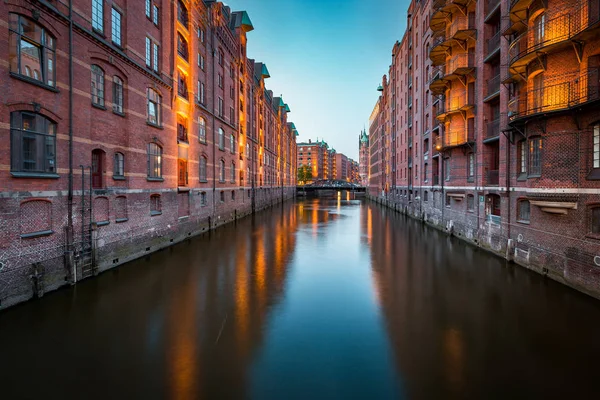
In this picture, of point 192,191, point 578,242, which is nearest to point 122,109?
point 192,191

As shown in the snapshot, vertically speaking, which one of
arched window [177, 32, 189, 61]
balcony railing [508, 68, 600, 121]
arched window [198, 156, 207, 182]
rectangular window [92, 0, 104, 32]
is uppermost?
arched window [177, 32, 189, 61]

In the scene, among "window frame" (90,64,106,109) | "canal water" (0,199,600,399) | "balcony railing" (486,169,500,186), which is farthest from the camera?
"balcony railing" (486,169,500,186)

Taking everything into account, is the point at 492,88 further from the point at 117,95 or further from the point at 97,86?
the point at 97,86

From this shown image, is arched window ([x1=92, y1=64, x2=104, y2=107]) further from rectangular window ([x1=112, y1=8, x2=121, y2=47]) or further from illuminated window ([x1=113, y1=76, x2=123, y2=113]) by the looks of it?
rectangular window ([x1=112, y1=8, x2=121, y2=47])

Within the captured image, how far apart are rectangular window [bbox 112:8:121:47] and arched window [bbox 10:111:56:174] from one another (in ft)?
19.8

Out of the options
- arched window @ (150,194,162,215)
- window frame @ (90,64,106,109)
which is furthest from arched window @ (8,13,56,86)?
arched window @ (150,194,162,215)

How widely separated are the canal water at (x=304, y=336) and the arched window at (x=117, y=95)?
7395 millimetres

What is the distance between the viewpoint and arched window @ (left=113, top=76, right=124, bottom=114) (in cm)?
1476

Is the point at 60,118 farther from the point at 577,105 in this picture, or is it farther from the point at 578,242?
the point at 578,242

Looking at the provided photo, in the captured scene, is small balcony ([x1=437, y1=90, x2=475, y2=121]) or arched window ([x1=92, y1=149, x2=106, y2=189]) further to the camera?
small balcony ([x1=437, y1=90, x2=475, y2=121])

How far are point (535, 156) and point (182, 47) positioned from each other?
21.8 m

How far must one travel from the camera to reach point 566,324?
27.8 ft

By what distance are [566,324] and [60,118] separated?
55.6 feet

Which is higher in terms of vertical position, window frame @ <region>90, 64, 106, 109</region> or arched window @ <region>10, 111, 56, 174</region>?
window frame @ <region>90, 64, 106, 109</region>
